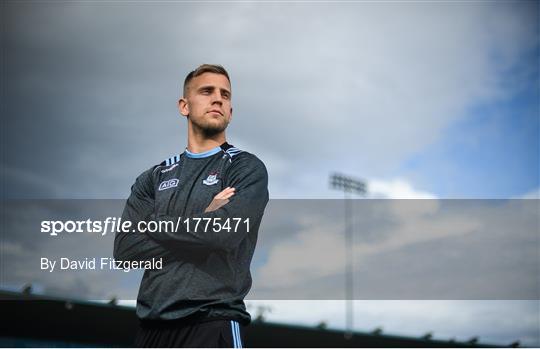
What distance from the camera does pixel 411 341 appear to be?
2511 centimetres

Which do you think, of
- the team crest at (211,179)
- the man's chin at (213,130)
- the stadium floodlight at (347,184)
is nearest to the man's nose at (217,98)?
the man's chin at (213,130)

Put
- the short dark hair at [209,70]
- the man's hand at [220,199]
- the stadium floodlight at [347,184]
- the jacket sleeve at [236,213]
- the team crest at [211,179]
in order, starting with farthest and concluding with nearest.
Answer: the stadium floodlight at [347,184] → the short dark hair at [209,70] → the team crest at [211,179] → the man's hand at [220,199] → the jacket sleeve at [236,213]

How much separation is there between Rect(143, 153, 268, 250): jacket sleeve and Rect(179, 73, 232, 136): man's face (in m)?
0.30

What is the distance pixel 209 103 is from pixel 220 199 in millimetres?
744

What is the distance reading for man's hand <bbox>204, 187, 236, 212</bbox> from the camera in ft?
→ 13.1

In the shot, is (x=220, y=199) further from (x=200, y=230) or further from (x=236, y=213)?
(x=200, y=230)

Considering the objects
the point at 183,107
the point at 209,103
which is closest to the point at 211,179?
the point at 209,103

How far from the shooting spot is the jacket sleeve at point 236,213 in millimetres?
3812

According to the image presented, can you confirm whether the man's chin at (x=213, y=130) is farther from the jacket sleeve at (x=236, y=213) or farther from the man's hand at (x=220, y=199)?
the man's hand at (x=220, y=199)

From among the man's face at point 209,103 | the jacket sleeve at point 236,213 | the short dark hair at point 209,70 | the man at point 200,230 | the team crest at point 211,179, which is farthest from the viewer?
the short dark hair at point 209,70

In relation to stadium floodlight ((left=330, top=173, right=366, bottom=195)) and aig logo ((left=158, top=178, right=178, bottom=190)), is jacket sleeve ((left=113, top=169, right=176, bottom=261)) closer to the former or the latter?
aig logo ((left=158, top=178, right=178, bottom=190))

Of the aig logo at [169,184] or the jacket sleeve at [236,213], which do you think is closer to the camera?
the jacket sleeve at [236,213]

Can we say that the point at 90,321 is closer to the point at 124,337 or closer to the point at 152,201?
the point at 124,337

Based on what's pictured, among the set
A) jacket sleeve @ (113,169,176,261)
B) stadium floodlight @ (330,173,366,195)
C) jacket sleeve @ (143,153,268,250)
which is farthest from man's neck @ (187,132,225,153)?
stadium floodlight @ (330,173,366,195)
